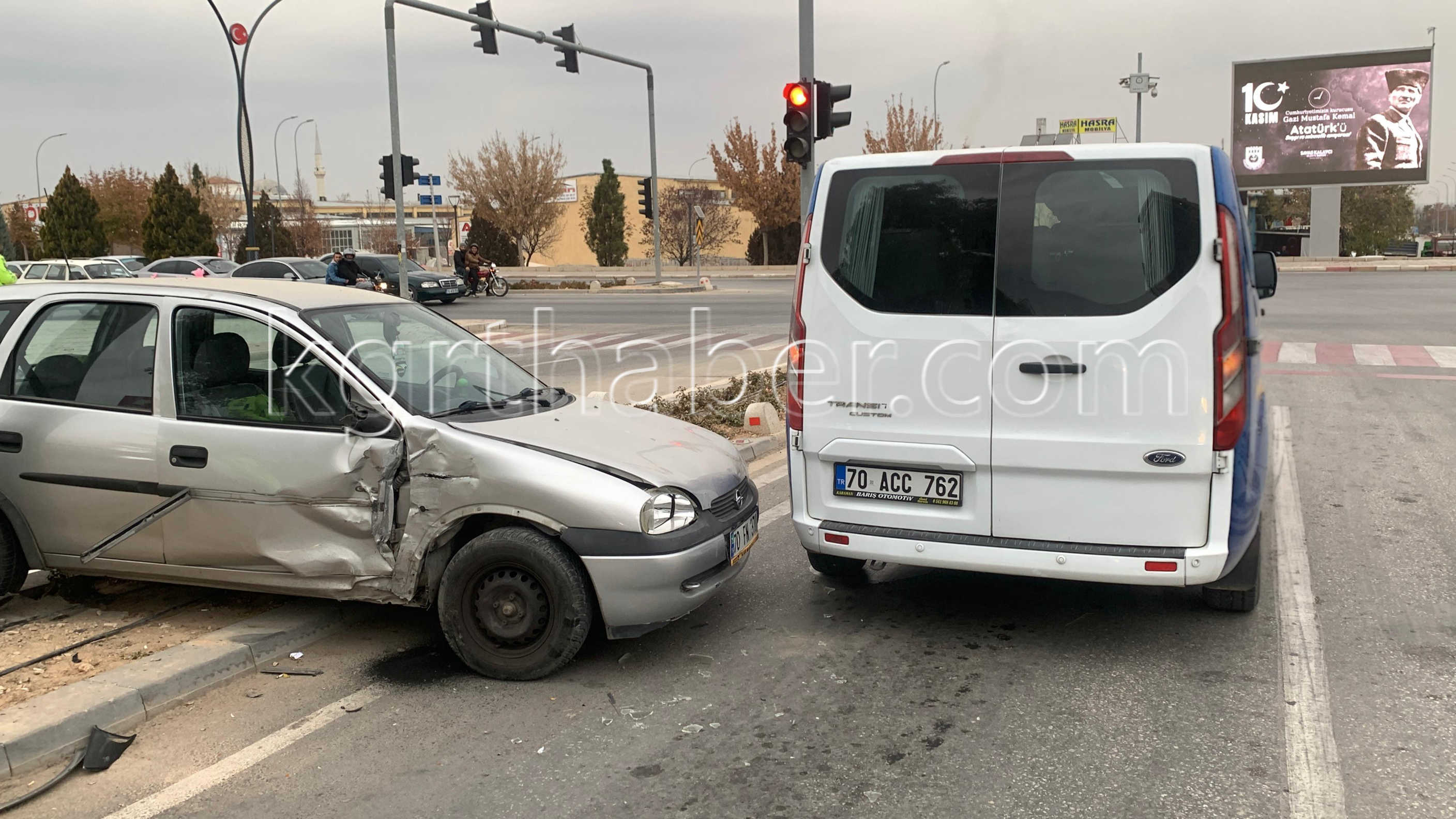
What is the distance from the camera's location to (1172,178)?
4.12 m

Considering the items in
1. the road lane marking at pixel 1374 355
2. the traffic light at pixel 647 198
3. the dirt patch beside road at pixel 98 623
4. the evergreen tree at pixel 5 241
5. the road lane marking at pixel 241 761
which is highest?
the traffic light at pixel 647 198

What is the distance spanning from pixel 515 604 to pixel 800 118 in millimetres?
9649

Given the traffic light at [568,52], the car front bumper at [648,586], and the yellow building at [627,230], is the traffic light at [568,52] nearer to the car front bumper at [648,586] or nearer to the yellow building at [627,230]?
the car front bumper at [648,586]

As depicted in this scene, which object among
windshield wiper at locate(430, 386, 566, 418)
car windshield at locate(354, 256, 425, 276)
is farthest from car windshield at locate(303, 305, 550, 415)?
car windshield at locate(354, 256, 425, 276)

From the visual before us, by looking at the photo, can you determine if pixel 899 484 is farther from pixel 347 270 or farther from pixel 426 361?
pixel 347 270

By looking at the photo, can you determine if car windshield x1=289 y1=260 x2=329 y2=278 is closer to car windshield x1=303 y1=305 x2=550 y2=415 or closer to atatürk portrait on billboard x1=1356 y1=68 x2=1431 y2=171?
car windshield x1=303 y1=305 x2=550 y2=415

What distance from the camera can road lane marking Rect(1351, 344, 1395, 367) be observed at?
14.0 metres

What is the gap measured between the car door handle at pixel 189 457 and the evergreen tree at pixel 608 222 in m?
63.0

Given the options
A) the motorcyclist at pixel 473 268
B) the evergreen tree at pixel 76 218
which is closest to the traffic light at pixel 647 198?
the motorcyclist at pixel 473 268

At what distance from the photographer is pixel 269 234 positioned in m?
63.5

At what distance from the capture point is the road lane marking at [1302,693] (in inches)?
128

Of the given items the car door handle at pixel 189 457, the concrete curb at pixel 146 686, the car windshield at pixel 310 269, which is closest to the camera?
the concrete curb at pixel 146 686

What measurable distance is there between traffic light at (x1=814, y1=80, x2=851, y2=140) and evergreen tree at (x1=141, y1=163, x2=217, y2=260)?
49990mm

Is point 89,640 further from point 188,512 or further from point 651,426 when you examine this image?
point 651,426
